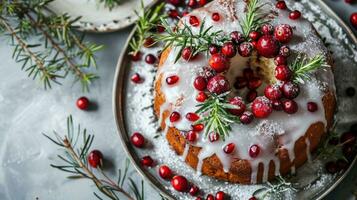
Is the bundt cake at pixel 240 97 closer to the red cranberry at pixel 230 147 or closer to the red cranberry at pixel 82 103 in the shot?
the red cranberry at pixel 230 147

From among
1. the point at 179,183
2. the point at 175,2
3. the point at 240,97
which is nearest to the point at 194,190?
the point at 179,183

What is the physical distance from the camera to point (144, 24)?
2.34m

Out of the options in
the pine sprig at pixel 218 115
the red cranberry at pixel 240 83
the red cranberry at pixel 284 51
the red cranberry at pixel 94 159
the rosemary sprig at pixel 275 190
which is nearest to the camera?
the pine sprig at pixel 218 115

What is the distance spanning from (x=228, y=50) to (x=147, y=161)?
1.86ft

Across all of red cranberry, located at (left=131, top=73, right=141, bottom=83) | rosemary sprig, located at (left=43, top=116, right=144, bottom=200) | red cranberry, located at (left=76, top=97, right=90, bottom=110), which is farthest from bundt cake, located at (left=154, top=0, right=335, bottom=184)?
red cranberry, located at (left=76, top=97, right=90, bottom=110)

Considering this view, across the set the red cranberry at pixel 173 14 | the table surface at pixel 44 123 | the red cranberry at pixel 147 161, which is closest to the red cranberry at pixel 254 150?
the red cranberry at pixel 147 161

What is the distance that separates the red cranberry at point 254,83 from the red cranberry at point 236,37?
0.77ft

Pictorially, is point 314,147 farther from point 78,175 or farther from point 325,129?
point 78,175

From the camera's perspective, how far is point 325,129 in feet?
7.30

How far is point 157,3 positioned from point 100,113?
1.71 ft

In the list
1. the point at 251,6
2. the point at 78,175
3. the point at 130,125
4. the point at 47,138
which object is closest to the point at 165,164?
the point at 130,125

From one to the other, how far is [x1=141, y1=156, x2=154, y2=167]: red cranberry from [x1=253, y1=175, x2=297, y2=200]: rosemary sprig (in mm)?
415

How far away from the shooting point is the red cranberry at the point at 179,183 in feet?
7.57

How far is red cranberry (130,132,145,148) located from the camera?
2.38 metres
